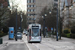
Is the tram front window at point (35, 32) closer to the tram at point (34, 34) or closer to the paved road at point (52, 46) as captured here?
the tram at point (34, 34)

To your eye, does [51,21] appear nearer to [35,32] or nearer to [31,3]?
[35,32]

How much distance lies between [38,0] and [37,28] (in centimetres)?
10152

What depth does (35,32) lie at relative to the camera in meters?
34.2

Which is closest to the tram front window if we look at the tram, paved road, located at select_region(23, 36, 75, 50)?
the tram

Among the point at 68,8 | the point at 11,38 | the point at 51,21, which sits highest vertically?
the point at 68,8

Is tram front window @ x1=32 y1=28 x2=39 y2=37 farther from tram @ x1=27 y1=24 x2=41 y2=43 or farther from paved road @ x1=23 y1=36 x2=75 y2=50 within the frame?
paved road @ x1=23 y1=36 x2=75 y2=50

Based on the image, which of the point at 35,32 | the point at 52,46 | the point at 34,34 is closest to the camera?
the point at 52,46

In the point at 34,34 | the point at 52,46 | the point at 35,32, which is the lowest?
the point at 52,46

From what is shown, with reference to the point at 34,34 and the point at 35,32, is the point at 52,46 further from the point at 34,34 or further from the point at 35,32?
the point at 35,32

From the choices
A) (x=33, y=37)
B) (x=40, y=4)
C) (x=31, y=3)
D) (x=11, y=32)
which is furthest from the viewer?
(x=31, y=3)

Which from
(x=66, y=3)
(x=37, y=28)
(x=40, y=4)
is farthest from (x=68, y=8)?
(x=40, y=4)

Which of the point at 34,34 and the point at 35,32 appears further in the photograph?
the point at 35,32

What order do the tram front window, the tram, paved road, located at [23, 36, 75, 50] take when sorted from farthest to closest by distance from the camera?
1. the tram front window
2. the tram
3. paved road, located at [23, 36, 75, 50]

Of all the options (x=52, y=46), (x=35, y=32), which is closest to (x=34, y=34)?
(x=35, y=32)
